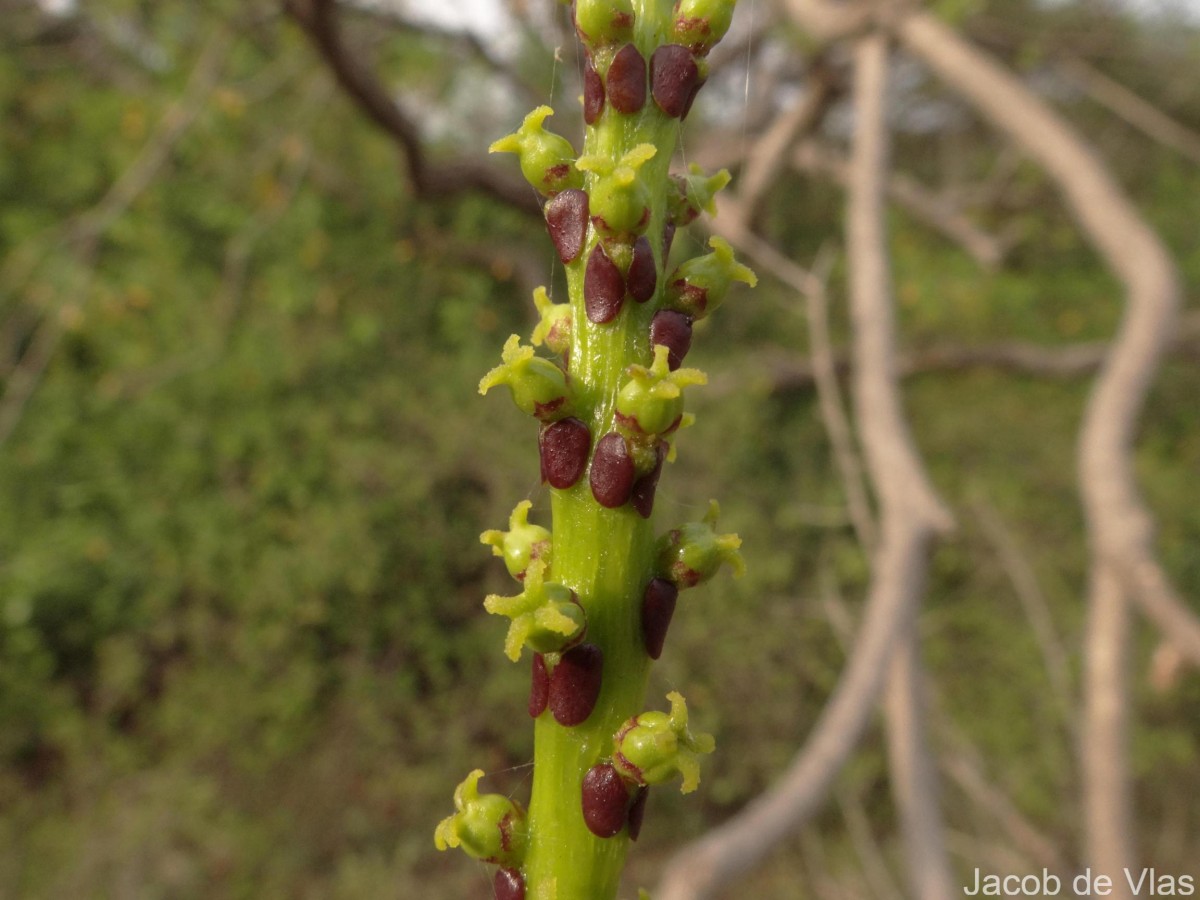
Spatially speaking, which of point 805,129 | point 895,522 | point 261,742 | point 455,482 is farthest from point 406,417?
point 895,522

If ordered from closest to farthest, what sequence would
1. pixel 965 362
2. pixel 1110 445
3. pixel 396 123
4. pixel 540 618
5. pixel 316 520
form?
pixel 540 618 → pixel 1110 445 → pixel 396 123 → pixel 316 520 → pixel 965 362

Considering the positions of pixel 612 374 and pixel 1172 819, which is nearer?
pixel 612 374

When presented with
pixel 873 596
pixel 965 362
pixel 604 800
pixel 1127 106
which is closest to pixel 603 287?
pixel 604 800

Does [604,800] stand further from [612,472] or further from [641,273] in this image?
[641,273]

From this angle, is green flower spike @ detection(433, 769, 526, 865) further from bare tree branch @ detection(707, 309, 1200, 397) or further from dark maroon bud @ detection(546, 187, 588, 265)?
bare tree branch @ detection(707, 309, 1200, 397)

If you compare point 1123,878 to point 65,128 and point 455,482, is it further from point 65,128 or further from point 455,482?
point 65,128

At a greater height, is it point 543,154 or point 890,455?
point 890,455

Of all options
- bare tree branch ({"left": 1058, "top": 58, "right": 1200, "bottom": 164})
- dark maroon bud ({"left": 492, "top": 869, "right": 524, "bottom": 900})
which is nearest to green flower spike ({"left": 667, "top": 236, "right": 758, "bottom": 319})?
dark maroon bud ({"left": 492, "top": 869, "right": 524, "bottom": 900})
